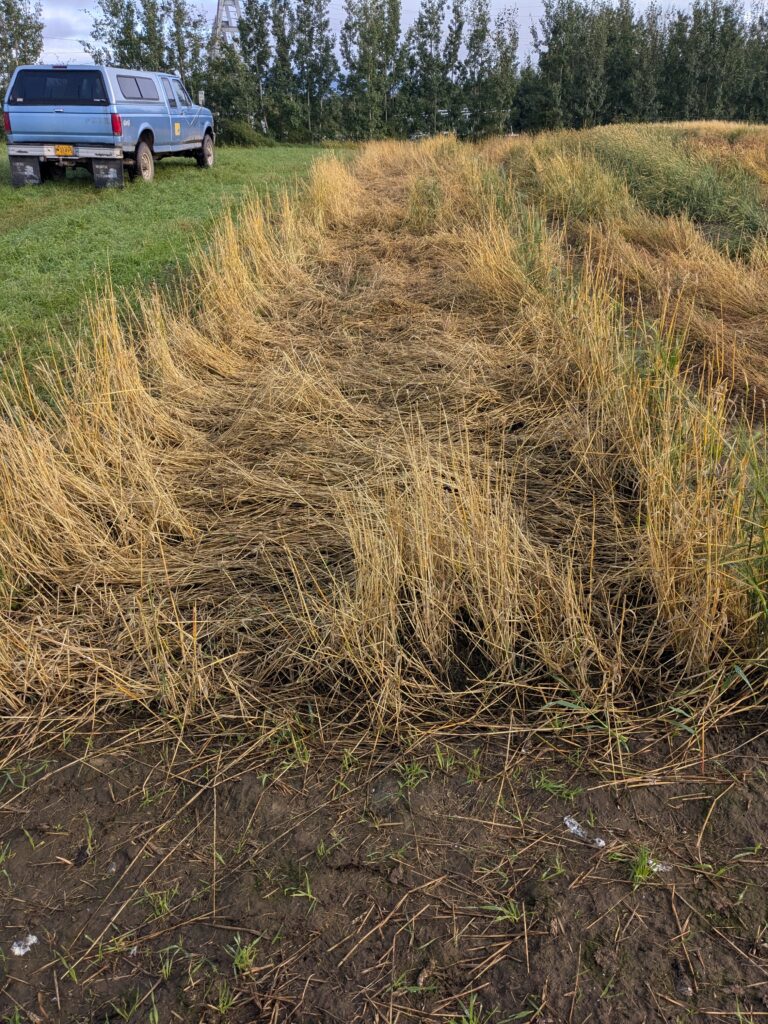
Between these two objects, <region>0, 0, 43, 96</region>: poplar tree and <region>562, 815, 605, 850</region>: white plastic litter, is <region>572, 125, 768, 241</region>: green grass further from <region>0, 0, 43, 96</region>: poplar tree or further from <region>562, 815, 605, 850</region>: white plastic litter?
<region>0, 0, 43, 96</region>: poplar tree

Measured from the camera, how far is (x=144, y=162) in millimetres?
12656

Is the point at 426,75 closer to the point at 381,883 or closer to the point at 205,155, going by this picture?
the point at 205,155

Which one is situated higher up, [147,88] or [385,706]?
[147,88]

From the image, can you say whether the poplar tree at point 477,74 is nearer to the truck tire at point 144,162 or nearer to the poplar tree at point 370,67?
the poplar tree at point 370,67

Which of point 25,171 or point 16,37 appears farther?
point 16,37

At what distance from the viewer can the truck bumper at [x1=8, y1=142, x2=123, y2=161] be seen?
11312 mm

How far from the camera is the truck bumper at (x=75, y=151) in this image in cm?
1131

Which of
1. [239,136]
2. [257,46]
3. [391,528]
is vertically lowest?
[391,528]

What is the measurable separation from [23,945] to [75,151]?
12.1 metres

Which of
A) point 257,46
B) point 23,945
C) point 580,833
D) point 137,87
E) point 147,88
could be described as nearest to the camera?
point 23,945

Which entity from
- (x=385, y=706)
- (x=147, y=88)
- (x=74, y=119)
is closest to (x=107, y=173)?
(x=74, y=119)

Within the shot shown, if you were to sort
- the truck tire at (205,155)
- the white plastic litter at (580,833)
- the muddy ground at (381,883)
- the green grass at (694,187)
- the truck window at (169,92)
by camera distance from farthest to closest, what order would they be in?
the truck tire at (205,155) → the truck window at (169,92) → the green grass at (694,187) → the white plastic litter at (580,833) → the muddy ground at (381,883)

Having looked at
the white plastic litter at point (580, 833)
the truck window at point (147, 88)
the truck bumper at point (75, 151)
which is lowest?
the white plastic litter at point (580, 833)

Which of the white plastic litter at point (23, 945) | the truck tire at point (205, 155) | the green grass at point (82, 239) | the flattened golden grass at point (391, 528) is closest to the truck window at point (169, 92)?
the green grass at point (82, 239)
